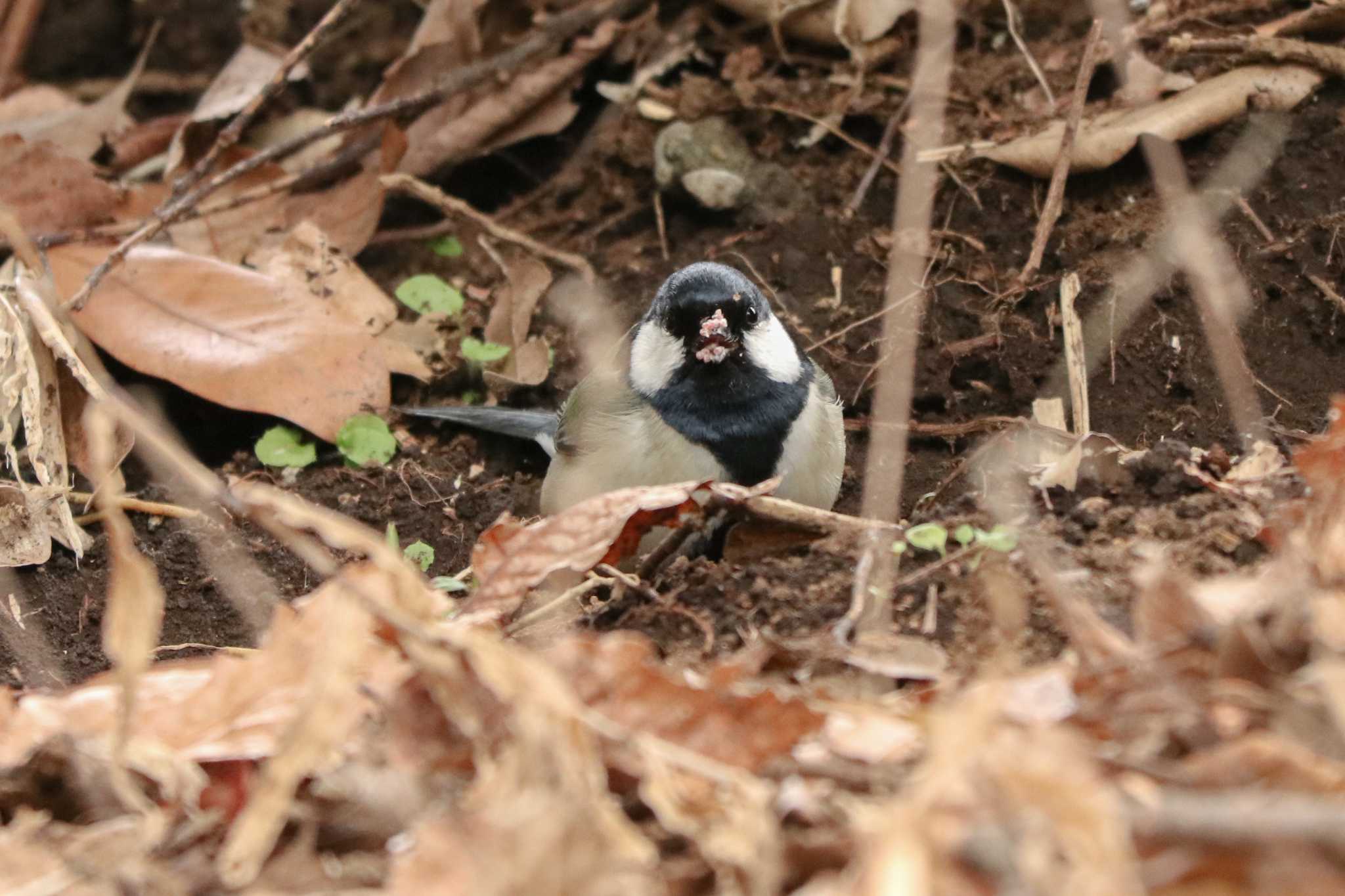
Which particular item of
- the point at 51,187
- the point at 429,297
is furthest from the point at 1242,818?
the point at 51,187

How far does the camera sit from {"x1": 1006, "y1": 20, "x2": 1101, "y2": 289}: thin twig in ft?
12.8

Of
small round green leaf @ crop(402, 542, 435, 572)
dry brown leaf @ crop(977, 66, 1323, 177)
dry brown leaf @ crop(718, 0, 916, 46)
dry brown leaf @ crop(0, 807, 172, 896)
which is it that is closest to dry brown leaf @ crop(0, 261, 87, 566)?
small round green leaf @ crop(402, 542, 435, 572)

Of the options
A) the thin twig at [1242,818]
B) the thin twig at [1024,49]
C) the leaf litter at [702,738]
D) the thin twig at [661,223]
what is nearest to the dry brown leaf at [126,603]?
the leaf litter at [702,738]

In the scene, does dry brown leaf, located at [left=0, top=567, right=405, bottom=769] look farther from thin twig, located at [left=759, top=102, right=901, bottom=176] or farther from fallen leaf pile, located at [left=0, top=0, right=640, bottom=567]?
thin twig, located at [left=759, top=102, right=901, bottom=176]

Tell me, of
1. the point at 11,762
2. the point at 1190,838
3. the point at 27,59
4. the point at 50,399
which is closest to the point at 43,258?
the point at 50,399

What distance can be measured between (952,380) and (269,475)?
76.9 inches

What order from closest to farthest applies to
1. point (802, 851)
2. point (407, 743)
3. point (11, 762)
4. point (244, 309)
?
1. point (802, 851)
2. point (407, 743)
3. point (11, 762)
4. point (244, 309)

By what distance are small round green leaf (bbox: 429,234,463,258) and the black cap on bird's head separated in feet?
4.22

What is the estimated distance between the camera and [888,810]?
1556mm

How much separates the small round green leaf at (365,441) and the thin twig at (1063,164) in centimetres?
185

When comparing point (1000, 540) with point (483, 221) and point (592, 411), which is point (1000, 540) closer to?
point (592, 411)

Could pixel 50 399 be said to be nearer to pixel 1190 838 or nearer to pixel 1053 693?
pixel 1053 693

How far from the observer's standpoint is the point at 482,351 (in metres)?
4.34

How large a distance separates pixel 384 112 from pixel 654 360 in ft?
4.95
